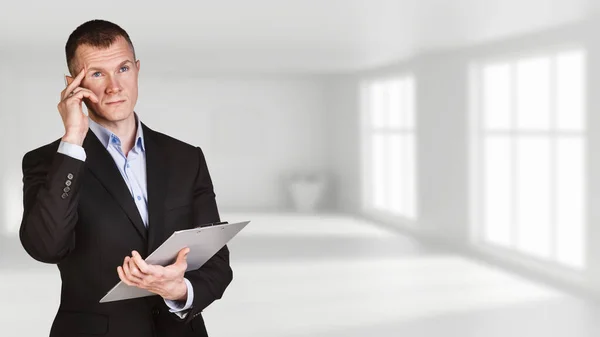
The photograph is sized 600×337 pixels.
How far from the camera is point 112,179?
1.74 meters

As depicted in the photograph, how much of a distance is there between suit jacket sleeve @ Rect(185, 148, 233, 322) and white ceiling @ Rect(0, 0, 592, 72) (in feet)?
14.0

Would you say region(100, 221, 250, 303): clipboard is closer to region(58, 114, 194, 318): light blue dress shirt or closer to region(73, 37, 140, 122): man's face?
region(58, 114, 194, 318): light blue dress shirt

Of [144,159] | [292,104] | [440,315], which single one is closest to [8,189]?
[292,104]

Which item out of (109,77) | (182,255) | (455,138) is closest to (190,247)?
(182,255)

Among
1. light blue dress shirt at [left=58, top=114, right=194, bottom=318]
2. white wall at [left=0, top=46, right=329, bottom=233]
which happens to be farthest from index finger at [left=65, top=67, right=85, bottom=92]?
white wall at [left=0, top=46, right=329, bottom=233]

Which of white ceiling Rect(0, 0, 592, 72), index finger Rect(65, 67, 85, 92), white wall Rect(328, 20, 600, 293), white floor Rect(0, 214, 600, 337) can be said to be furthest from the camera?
white wall Rect(328, 20, 600, 293)

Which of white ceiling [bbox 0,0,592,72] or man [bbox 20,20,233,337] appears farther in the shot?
white ceiling [bbox 0,0,592,72]

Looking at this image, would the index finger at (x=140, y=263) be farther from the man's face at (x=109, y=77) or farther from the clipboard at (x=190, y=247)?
the man's face at (x=109, y=77)

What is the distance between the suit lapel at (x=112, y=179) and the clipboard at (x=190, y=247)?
4.1 inches

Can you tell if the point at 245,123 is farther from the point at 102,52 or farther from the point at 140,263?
the point at 140,263

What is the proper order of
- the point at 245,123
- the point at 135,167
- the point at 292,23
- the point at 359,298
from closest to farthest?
the point at 135,167 → the point at 359,298 → the point at 292,23 → the point at 245,123

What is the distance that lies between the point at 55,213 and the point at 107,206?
0.15 m

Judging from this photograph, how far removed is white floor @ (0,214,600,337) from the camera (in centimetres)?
600

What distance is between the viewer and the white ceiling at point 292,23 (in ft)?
20.6
